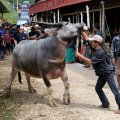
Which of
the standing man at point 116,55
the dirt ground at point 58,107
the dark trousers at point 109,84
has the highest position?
the standing man at point 116,55

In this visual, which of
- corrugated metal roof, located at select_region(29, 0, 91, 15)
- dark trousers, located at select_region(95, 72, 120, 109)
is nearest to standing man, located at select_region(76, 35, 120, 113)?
dark trousers, located at select_region(95, 72, 120, 109)

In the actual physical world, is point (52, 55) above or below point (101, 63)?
above

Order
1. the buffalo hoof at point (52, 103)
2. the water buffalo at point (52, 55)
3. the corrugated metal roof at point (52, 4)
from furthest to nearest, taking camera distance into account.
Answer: the corrugated metal roof at point (52, 4), the buffalo hoof at point (52, 103), the water buffalo at point (52, 55)

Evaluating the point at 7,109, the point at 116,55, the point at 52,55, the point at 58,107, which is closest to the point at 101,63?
the point at 52,55

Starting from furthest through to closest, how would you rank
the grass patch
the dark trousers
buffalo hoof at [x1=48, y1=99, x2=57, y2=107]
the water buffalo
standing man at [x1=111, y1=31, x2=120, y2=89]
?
standing man at [x1=111, y1=31, x2=120, y2=89], buffalo hoof at [x1=48, y1=99, x2=57, y2=107], the water buffalo, the dark trousers, the grass patch

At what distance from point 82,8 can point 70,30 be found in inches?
428

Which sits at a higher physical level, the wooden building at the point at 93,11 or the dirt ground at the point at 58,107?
the wooden building at the point at 93,11

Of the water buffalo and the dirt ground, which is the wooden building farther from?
the water buffalo

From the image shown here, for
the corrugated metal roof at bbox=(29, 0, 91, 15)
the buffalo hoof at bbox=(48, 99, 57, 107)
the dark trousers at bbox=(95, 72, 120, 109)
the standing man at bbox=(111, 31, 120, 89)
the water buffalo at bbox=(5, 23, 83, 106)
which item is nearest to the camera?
the dark trousers at bbox=(95, 72, 120, 109)

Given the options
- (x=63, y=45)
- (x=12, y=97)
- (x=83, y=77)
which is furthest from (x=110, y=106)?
(x=83, y=77)

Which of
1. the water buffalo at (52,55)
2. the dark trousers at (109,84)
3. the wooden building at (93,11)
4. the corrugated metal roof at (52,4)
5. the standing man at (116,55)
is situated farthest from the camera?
the corrugated metal roof at (52,4)

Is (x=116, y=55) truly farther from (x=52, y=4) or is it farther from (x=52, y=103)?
(x=52, y=4)

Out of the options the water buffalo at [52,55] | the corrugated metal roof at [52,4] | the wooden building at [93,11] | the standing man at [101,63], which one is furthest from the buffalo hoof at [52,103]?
the corrugated metal roof at [52,4]

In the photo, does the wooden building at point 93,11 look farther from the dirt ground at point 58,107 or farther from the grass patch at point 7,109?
the grass patch at point 7,109
